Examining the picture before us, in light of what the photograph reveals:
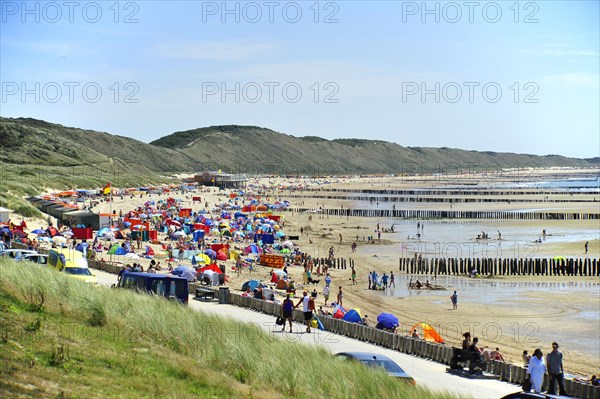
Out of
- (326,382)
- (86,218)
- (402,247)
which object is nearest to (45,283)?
(326,382)

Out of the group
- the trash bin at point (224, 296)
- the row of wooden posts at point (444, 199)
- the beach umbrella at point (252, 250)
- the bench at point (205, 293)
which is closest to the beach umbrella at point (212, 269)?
the bench at point (205, 293)

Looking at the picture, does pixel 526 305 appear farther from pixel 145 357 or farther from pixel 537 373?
pixel 145 357

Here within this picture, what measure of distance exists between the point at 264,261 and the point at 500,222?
3804cm

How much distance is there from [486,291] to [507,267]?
631 cm

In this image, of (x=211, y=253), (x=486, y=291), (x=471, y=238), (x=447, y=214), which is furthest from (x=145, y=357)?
(x=447, y=214)

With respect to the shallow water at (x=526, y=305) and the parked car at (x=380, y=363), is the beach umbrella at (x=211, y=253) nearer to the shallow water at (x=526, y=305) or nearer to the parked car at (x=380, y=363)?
the shallow water at (x=526, y=305)

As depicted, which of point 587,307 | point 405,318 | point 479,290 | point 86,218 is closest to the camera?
point 405,318

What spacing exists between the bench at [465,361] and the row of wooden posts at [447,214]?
6065 cm

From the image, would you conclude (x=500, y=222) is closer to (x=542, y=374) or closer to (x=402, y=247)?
(x=402, y=247)

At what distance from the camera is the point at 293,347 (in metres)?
13.9

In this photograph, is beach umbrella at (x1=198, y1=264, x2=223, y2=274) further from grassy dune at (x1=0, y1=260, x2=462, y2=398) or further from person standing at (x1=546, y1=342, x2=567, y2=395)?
person standing at (x1=546, y1=342, x2=567, y2=395)

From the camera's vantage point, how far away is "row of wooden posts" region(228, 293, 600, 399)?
47.5 ft

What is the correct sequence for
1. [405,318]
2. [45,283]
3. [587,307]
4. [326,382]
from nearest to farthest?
[326,382]
[45,283]
[405,318]
[587,307]

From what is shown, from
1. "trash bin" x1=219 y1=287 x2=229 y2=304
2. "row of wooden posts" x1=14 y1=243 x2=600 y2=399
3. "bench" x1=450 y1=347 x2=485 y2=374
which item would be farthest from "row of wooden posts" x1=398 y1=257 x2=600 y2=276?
"bench" x1=450 y1=347 x2=485 y2=374
